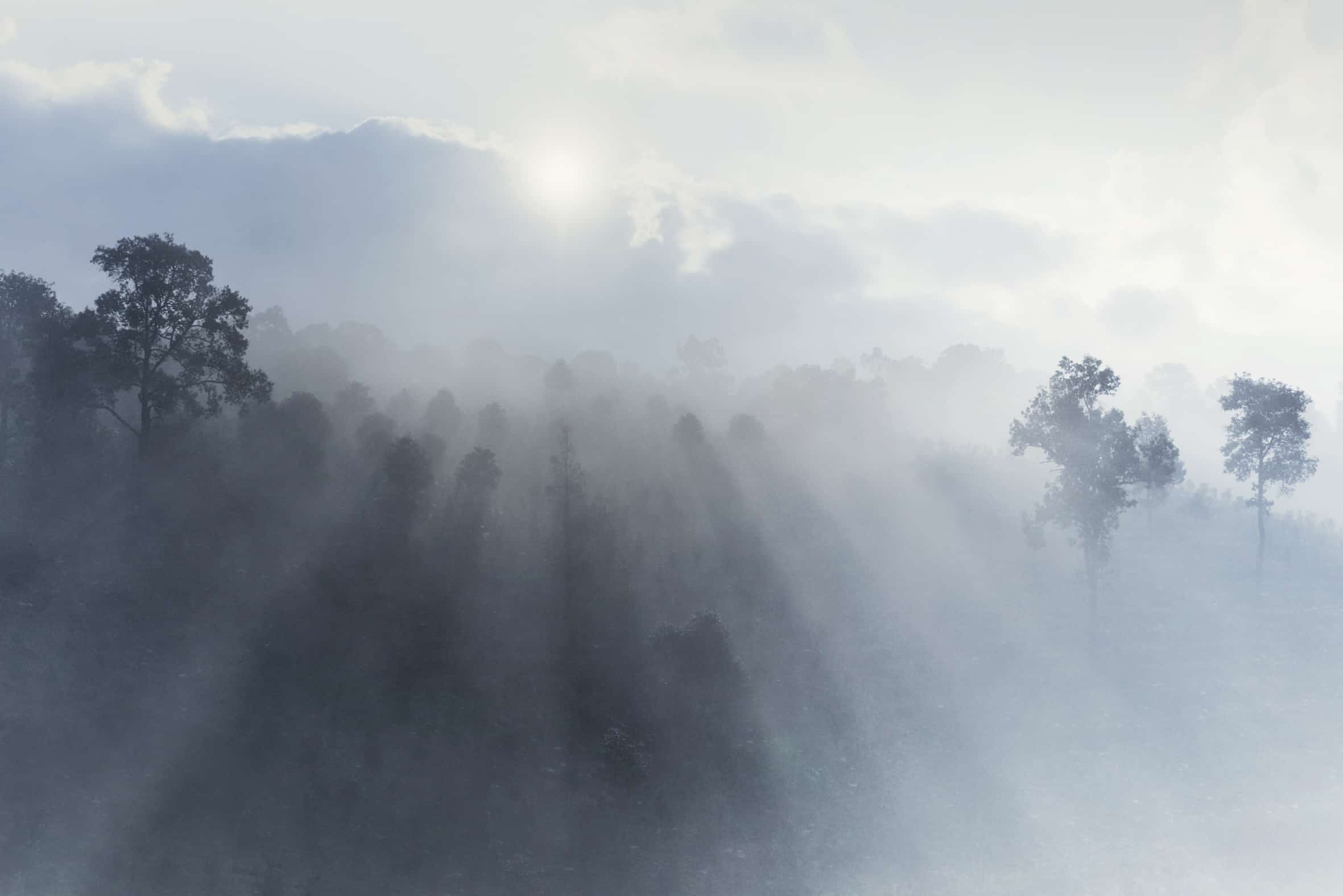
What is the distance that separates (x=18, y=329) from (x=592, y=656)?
3551cm

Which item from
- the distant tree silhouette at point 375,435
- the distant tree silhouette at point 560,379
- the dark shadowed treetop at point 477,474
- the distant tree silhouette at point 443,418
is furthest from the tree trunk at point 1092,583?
the distant tree silhouette at point 560,379

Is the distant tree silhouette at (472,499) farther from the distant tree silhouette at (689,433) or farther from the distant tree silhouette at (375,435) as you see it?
the distant tree silhouette at (689,433)

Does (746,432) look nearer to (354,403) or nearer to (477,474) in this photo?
(477,474)

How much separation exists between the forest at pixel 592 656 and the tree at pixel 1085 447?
0.68 feet

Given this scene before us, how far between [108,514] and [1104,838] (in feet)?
146

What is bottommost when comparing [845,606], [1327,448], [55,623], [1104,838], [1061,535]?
[1104,838]

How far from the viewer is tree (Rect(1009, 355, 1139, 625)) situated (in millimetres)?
43438

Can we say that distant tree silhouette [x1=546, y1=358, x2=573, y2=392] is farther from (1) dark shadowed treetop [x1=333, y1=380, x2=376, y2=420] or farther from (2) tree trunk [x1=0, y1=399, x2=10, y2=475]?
(2) tree trunk [x1=0, y1=399, x2=10, y2=475]

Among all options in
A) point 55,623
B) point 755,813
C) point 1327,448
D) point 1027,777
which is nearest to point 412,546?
point 55,623

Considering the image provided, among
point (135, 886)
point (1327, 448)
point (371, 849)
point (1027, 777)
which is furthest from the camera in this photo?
point (1327, 448)

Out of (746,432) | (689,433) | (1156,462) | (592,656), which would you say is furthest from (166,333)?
(1156,462)

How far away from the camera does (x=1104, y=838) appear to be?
27.4 meters

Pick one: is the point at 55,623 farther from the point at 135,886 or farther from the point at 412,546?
the point at 412,546

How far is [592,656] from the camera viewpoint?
35.0m
